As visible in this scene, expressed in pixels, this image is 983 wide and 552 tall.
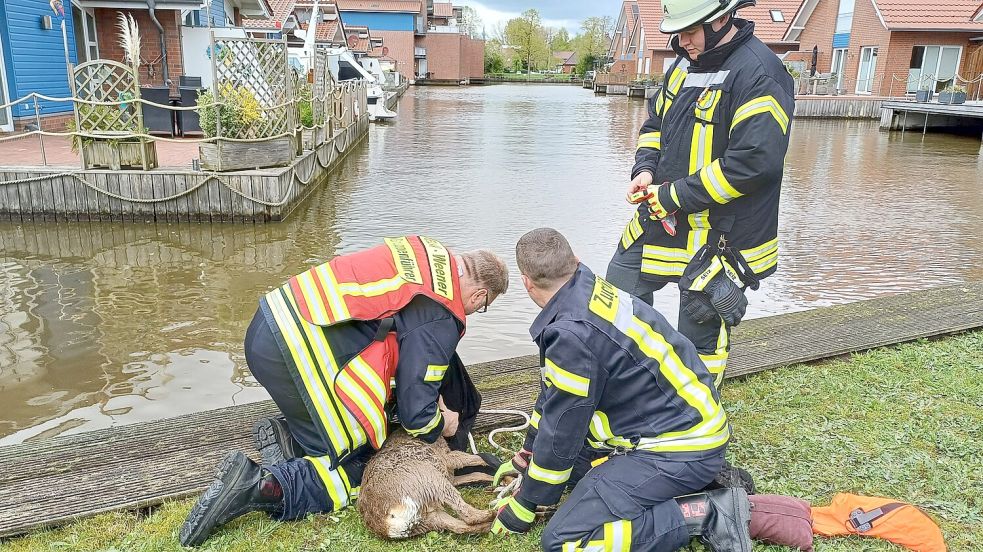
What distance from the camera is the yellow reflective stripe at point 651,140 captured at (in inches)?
150

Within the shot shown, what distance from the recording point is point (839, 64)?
34.5 metres

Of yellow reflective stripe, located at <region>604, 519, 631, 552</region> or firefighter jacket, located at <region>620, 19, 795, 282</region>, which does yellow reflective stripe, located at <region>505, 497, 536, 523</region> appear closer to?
yellow reflective stripe, located at <region>604, 519, 631, 552</region>

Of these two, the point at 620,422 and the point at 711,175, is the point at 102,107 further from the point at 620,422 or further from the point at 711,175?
the point at 620,422

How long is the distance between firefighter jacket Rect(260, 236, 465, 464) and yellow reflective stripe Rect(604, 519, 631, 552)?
845mm

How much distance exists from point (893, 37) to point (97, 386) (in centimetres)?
3258

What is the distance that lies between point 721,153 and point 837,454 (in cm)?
151

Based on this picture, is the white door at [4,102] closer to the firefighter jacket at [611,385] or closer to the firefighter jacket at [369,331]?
the firefighter jacket at [369,331]

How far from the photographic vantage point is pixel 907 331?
5.07 m

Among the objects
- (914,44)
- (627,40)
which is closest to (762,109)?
(914,44)

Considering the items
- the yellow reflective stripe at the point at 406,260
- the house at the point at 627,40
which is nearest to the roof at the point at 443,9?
the house at the point at 627,40

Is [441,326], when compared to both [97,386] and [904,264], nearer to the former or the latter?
[97,386]

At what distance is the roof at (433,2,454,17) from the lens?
8404cm

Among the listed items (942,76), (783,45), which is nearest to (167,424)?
(942,76)

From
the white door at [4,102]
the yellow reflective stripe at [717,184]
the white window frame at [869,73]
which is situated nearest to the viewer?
the yellow reflective stripe at [717,184]
